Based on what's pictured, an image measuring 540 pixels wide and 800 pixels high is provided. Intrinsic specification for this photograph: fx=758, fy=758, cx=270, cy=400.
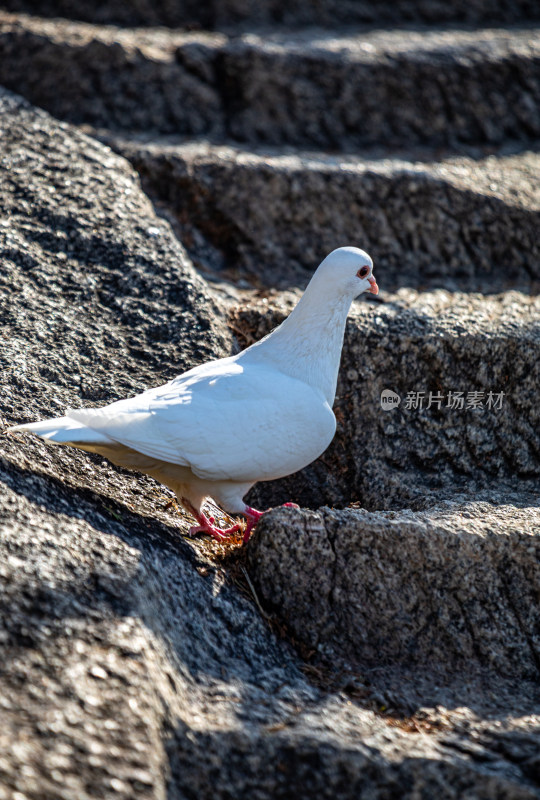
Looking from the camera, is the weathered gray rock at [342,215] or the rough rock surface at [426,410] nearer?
the rough rock surface at [426,410]

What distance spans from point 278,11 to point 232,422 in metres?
7.58

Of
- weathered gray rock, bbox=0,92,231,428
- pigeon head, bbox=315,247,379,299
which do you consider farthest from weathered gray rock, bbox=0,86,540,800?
pigeon head, bbox=315,247,379,299

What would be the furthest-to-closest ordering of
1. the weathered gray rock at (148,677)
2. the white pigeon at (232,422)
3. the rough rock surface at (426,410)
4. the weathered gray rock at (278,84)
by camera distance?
the weathered gray rock at (278,84) → the rough rock surface at (426,410) → the white pigeon at (232,422) → the weathered gray rock at (148,677)

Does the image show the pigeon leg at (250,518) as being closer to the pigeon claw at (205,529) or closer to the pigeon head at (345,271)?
the pigeon claw at (205,529)

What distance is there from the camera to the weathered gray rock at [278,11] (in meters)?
8.51

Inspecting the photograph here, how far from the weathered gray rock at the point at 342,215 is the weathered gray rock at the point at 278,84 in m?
0.83

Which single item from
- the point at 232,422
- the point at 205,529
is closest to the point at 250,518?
the point at 205,529

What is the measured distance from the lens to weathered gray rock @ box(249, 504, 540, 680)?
11.5 feet

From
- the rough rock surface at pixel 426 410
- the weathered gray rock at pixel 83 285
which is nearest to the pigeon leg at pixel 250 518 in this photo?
the rough rock surface at pixel 426 410

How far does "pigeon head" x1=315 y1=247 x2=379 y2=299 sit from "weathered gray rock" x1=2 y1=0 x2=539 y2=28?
228 inches

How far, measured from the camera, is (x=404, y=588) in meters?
3.58

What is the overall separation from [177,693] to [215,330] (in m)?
2.76

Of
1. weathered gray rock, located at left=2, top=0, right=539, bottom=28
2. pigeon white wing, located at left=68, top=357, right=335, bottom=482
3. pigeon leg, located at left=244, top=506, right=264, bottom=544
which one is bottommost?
pigeon leg, located at left=244, top=506, right=264, bottom=544

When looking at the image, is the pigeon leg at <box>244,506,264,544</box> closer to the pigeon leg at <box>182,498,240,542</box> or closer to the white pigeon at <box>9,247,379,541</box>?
the white pigeon at <box>9,247,379,541</box>
